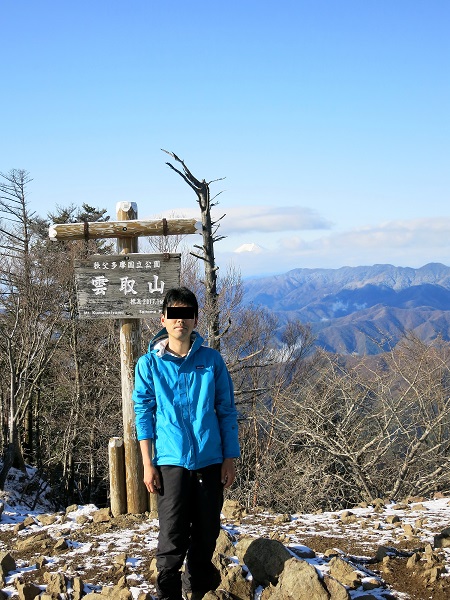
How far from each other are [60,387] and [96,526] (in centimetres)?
1716

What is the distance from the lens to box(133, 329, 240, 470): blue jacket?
3.16 metres

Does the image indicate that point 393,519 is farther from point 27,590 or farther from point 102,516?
point 27,590

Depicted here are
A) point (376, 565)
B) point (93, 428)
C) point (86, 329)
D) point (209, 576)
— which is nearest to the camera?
point (209, 576)

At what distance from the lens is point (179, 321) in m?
3.26

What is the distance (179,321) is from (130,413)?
2.55m

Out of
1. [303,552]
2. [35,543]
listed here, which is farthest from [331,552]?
[35,543]

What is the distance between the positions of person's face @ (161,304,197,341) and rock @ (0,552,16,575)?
225 centimetres

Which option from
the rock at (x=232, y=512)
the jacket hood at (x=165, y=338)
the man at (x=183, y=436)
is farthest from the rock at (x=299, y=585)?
the rock at (x=232, y=512)

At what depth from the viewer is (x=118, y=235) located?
5.50 m

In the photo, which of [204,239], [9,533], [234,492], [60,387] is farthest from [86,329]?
[9,533]

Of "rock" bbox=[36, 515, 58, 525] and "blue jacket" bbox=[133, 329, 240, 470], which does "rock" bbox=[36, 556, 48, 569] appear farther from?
"blue jacket" bbox=[133, 329, 240, 470]

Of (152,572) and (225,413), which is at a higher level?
(225,413)

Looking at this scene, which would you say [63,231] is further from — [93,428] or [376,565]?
[93,428]

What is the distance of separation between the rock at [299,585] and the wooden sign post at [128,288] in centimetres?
240
